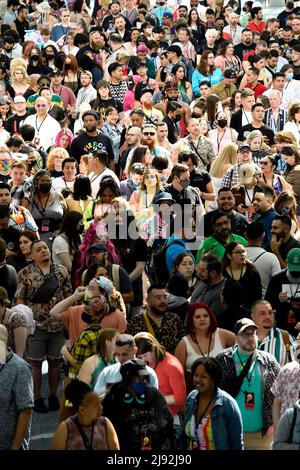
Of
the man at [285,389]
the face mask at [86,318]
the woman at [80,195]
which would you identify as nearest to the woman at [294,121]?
the woman at [80,195]

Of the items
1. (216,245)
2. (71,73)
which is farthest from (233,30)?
(216,245)

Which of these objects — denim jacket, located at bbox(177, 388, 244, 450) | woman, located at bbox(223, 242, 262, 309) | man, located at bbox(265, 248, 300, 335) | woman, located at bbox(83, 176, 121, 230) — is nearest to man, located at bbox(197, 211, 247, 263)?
woman, located at bbox(223, 242, 262, 309)

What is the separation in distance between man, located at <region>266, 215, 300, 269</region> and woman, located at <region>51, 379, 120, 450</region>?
4.89m

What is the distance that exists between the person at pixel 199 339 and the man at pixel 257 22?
17072mm

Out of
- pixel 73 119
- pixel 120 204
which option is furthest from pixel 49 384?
pixel 73 119

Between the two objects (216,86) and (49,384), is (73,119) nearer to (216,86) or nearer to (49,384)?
(216,86)

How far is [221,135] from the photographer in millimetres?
19344

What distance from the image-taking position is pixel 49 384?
42.6 ft

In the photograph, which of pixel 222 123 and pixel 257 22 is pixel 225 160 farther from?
pixel 257 22

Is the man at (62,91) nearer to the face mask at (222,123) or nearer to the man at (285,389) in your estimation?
the face mask at (222,123)

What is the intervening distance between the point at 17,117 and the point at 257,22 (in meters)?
9.41

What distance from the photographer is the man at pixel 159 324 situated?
471 inches

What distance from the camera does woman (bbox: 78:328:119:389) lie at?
11.2m

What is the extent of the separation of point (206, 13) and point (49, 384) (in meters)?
16.0
